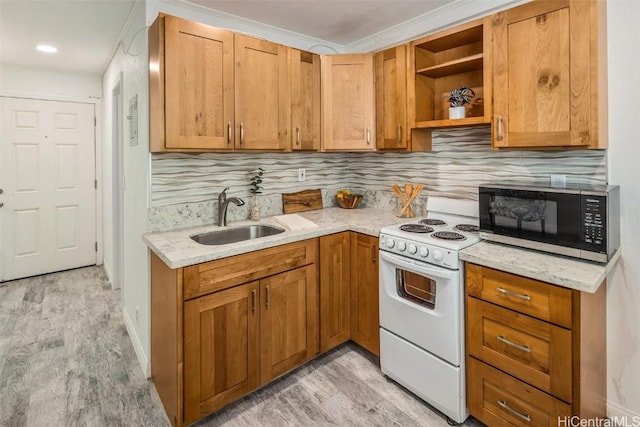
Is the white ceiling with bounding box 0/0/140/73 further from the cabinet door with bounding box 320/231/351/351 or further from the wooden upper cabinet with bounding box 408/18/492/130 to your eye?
the cabinet door with bounding box 320/231/351/351

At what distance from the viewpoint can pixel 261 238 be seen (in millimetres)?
2016

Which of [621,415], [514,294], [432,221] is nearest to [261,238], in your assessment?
[432,221]

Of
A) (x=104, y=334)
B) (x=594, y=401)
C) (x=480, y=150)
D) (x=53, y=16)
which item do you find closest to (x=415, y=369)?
(x=594, y=401)

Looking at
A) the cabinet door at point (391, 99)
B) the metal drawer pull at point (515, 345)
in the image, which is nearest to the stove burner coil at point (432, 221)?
the cabinet door at point (391, 99)

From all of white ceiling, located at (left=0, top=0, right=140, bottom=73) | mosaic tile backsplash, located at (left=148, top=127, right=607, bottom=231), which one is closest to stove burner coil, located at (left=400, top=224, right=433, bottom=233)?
mosaic tile backsplash, located at (left=148, top=127, right=607, bottom=231)

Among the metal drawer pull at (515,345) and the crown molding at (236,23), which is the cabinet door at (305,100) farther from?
the metal drawer pull at (515,345)

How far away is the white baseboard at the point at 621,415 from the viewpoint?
176 cm

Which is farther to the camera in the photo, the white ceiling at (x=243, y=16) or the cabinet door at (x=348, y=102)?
the cabinet door at (x=348, y=102)

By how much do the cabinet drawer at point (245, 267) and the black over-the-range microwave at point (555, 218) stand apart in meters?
1.05

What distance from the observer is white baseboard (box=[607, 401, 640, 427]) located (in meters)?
1.76

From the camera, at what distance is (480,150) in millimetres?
2340

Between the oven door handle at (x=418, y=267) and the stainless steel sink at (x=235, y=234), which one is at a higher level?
the stainless steel sink at (x=235, y=234)

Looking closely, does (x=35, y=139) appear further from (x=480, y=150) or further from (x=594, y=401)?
(x=594, y=401)

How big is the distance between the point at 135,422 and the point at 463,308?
1829 millimetres
